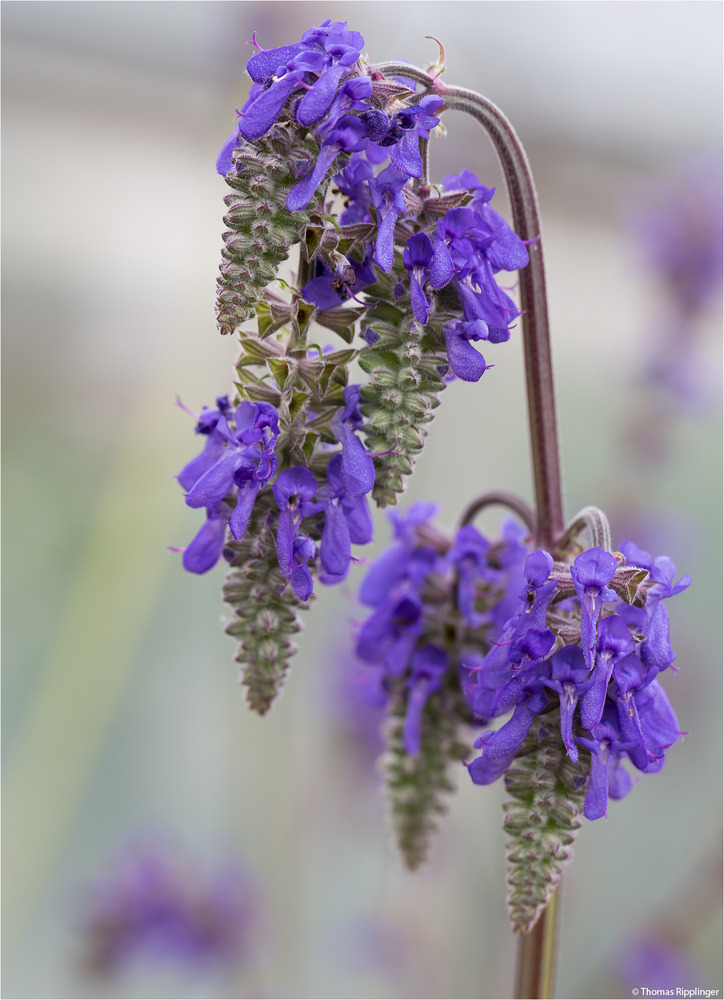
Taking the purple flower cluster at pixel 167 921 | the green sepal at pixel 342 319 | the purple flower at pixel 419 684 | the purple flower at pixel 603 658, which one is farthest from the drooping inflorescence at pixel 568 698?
the purple flower cluster at pixel 167 921

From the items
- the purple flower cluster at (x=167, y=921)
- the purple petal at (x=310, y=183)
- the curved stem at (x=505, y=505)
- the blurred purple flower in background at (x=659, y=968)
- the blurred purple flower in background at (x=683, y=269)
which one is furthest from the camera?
the blurred purple flower in background at (x=683, y=269)

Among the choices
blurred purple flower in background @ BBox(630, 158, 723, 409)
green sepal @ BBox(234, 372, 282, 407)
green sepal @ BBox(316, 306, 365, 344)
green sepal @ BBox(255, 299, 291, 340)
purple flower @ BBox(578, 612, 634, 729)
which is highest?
blurred purple flower in background @ BBox(630, 158, 723, 409)

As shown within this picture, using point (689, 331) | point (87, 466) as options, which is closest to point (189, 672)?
point (87, 466)

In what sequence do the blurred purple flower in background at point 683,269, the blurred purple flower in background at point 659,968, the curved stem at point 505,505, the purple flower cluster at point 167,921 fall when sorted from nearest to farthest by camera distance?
the curved stem at point 505,505 < the blurred purple flower in background at point 659,968 < the purple flower cluster at point 167,921 < the blurred purple flower in background at point 683,269

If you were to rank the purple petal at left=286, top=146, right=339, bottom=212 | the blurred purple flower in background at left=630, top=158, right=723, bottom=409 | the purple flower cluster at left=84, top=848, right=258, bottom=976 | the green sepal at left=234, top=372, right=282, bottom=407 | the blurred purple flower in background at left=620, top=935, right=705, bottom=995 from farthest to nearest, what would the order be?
1. the blurred purple flower in background at left=630, top=158, right=723, bottom=409
2. the purple flower cluster at left=84, top=848, right=258, bottom=976
3. the blurred purple flower in background at left=620, top=935, right=705, bottom=995
4. the green sepal at left=234, top=372, right=282, bottom=407
5. the purple petal at left=286, top=146, right=339, bottom=212

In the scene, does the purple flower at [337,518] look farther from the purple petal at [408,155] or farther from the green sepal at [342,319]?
the purple petal at [408,155]

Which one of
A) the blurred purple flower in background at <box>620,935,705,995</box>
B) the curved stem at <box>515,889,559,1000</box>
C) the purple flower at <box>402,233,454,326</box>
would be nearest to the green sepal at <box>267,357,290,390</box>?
the purple flower at <box>402,233,454,326</box>

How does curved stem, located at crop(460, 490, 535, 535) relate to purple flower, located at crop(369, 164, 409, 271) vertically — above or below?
below

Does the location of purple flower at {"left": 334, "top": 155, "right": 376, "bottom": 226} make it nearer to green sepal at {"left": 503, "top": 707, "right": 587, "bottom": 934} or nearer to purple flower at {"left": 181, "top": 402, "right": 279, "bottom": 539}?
purple flower at {"left": 181, "top": 402, "right": 279, "bottom": 539}
